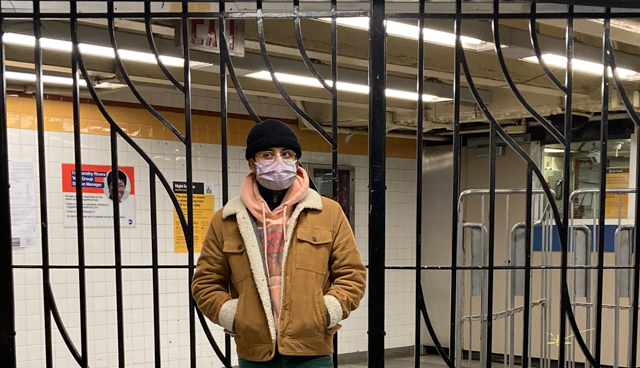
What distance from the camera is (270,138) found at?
1.88 meters

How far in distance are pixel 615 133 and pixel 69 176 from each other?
5.59 m

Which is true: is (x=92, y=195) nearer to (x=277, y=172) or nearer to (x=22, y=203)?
(x=22, y=203)

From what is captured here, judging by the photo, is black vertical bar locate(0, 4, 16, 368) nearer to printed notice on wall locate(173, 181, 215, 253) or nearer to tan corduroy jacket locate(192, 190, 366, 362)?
tan corduroy jacket locate(192, 190, 366, 362)

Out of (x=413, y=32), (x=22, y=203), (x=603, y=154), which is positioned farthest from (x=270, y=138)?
(x=22, y=203)

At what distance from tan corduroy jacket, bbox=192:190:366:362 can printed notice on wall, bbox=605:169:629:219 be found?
16.4ft

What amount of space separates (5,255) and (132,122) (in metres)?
3.17

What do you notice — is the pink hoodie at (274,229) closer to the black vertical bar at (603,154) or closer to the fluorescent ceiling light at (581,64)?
the black vertical bar at (603,154)

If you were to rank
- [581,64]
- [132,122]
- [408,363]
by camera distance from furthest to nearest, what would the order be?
[408,363] → [132,122] → [581,64]

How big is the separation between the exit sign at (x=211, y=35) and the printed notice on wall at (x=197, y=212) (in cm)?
251

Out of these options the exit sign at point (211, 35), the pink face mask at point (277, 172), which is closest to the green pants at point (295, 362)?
the pink face mask at point (277, 172)

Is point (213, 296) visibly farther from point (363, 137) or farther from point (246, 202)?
point (363, 137)

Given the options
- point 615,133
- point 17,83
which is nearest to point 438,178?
point 615,133

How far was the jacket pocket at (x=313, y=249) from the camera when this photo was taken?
72.0 inches

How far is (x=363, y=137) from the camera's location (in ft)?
22.9
